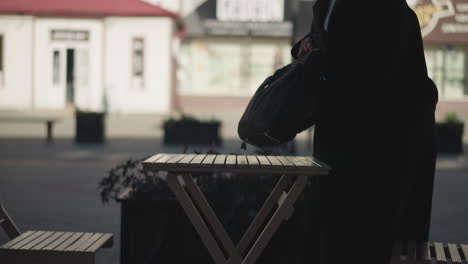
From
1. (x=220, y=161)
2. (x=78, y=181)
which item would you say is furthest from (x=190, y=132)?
(x=220, y=161)

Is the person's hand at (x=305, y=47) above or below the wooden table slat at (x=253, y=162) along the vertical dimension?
above

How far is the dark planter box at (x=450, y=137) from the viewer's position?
16438 millimetres

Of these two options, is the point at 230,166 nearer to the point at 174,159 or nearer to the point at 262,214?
the point at 174,159

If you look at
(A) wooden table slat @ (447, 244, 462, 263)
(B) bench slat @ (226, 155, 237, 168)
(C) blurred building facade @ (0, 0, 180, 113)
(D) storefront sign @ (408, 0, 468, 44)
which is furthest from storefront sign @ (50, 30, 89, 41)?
(A) wooden table slat @ (447, 244, 462, 263)

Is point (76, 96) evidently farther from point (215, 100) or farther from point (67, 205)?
point (67, 205)

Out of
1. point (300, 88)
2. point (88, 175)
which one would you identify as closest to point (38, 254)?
point (300, 88)

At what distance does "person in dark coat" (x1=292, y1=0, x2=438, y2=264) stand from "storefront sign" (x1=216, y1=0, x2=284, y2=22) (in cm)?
2962

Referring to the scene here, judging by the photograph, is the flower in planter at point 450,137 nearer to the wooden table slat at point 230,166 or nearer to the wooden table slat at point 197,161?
the wooden table slat at point 197,161

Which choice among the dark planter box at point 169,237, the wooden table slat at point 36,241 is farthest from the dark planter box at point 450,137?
the wooden table slat at point 36,241

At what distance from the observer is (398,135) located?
10.3ft

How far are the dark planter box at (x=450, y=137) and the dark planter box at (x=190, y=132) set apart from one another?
461 centimetres

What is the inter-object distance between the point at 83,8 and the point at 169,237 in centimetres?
2726

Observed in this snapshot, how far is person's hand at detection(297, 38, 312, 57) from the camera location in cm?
333

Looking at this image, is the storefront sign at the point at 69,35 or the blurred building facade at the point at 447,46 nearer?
the storefront sign at the point at 69,35
